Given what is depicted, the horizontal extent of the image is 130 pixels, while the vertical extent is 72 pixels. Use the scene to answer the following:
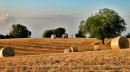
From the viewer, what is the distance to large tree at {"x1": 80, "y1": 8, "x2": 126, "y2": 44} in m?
76.2

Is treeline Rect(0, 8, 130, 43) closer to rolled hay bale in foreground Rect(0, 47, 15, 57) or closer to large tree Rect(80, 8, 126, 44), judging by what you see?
large tree Rect(80, 8, 126, 44)

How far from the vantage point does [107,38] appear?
258 ft

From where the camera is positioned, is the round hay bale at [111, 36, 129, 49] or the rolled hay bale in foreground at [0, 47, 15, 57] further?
the rolled hay bale in foreground at [0, 47, 15, 57]

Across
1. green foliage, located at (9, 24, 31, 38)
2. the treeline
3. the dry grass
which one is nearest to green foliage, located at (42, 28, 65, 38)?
green foliage, located at (9, 24, 31, 38)

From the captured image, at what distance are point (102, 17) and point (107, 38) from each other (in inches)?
151

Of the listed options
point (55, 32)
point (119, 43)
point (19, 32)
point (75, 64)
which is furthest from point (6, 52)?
point (55, 32)

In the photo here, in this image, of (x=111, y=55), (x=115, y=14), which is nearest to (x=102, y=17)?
(x=115, y=14)

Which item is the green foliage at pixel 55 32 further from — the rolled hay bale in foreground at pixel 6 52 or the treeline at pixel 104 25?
the rolled hay bale in foreground at pixel 6 52

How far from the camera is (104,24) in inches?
3041

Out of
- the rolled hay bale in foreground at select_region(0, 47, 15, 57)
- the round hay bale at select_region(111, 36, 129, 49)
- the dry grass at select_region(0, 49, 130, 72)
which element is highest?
the round hay bale at select_region(111, 36, 129, 49)

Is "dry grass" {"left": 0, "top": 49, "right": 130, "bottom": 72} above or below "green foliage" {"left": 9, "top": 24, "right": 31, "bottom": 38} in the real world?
below

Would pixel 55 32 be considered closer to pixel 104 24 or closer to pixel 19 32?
pixel 19 32

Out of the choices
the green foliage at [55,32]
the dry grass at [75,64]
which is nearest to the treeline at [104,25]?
the green foliage at [55,32]

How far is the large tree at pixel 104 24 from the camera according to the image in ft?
250
